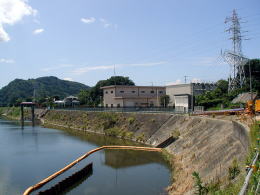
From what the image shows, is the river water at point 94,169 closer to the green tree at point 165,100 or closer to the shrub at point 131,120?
the shrub at point 131,120

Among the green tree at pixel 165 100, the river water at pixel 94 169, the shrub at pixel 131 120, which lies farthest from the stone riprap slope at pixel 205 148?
the green tree at pixel 165 100

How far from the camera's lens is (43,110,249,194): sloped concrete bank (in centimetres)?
1574

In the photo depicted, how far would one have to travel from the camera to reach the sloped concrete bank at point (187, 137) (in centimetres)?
1574

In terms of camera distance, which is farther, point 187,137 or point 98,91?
point 98,91

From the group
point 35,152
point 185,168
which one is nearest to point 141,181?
point 185,168

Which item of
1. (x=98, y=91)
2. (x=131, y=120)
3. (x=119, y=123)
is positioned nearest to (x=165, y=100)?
(x=119, y=123)

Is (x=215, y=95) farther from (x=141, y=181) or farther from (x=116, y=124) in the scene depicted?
(x=141, y=181)

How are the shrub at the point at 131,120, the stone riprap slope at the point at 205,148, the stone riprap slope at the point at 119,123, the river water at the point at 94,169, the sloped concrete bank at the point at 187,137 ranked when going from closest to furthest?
the stone riprap slope at the point at 205,148 → the sloped concrete bank at the point at 187,137 → the river water at the point at 94,169 → the stone riprap slope at the point at 119,123 → the shrub at the point at 131,120

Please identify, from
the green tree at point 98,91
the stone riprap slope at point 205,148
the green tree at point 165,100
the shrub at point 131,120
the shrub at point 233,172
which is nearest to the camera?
the shrub at point 233,172

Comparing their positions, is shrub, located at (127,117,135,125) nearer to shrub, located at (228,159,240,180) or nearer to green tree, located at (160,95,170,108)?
green tree, located at (160,95,170,108)

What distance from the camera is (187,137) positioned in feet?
89.7

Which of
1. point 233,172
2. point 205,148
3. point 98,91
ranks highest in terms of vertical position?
point 98,91

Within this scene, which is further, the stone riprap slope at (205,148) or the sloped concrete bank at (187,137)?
the sloped concrete bank at (187,137)

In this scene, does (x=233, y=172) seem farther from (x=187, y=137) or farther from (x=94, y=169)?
(x=187, y=137)
